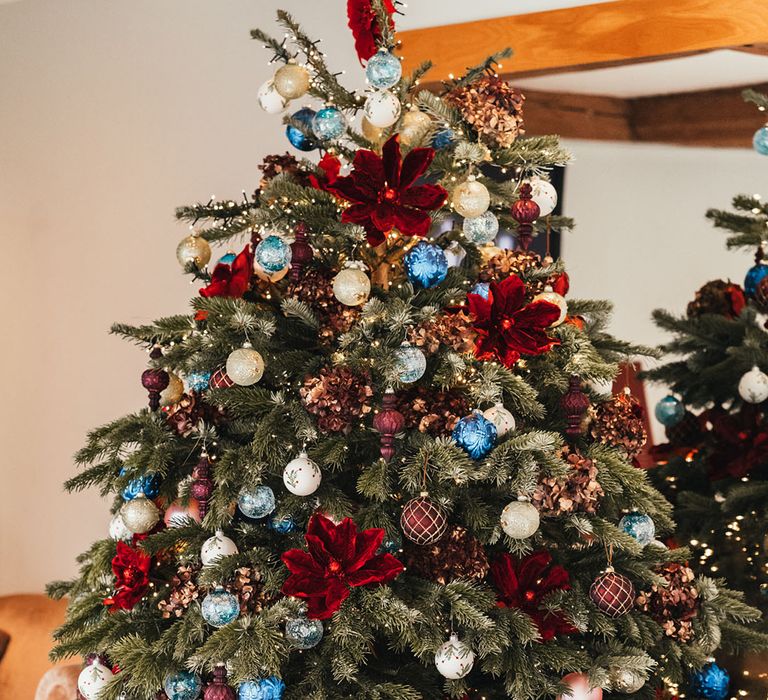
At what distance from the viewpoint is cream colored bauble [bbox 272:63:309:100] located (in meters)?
1.28

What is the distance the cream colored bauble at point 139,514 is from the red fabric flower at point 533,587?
1.65 ft

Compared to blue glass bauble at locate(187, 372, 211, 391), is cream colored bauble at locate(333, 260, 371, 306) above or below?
above

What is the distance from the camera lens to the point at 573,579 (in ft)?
4.20

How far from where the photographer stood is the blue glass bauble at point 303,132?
1354mm

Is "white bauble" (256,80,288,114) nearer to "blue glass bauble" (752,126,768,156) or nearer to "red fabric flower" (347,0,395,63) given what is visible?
"red fabric flower" (347,0,395,63)

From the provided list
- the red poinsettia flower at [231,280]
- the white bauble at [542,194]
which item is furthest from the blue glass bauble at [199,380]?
the white bauble at [542,194]

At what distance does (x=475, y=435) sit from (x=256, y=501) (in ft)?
1.02

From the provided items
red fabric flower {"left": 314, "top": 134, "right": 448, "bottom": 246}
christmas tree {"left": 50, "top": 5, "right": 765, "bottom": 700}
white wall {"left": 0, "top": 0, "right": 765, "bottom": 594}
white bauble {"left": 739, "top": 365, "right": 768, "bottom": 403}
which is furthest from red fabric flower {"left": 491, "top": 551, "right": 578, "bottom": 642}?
white wall {"left": 0, "top": 0, "right": 765, "bottom": 594}

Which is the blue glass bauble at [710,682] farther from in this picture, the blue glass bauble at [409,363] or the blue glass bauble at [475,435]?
the blue glass bauble at [409,363]

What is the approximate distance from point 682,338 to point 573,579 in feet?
2.31

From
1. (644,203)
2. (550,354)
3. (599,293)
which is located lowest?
(599,293)

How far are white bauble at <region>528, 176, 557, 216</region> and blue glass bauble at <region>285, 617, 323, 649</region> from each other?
69 cm

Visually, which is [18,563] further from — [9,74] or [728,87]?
[728,87]

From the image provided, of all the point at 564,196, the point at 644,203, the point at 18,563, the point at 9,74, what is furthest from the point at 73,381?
the point at 644,203
